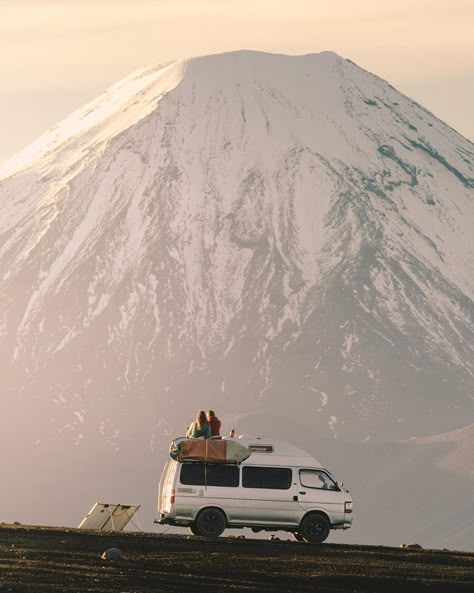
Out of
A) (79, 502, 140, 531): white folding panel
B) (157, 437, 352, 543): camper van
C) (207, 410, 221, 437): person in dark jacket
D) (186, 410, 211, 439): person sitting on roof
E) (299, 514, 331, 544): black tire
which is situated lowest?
(299, 514, 331, 544): black tire

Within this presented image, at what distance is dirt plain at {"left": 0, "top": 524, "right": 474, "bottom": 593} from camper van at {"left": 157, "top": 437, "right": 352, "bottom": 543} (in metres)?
0.79

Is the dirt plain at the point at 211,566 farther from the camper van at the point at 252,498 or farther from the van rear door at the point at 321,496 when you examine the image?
the van rear door at the point at 321,496

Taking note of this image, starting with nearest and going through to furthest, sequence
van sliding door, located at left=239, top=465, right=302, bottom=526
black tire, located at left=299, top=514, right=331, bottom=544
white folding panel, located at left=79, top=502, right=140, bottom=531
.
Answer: van sliding door, located at left=239, top=465, right=302, bottom=526 → black tire, located at left=299, top=514, right=331, bottom=544 → white folding panel, located at left=79, top=502, right=140, bottom=531

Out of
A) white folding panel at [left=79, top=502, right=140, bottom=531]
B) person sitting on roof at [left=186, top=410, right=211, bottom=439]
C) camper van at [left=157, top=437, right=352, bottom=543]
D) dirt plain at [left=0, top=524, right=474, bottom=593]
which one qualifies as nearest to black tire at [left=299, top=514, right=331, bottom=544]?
camper van at [left=157, top=437, right=352, bottom=543]

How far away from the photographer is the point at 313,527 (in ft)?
183

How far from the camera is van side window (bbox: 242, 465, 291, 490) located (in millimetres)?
55719

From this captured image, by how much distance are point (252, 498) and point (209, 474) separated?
5.29 ft

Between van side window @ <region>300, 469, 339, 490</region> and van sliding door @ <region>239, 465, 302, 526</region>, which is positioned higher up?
van side window @ <region>300, 469, 339, 490</region>

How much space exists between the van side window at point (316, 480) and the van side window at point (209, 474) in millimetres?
2240


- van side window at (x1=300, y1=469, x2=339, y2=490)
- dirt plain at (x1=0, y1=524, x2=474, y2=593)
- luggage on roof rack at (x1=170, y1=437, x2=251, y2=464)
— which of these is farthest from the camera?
van side window at (x1=300, y1=469, x2=339, y2=490)

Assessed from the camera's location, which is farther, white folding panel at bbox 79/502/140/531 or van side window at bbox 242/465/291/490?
white folding panel at bbox 79/502/140/531

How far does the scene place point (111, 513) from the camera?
6331 cm

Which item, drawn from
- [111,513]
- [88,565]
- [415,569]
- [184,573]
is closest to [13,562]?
[88,565]

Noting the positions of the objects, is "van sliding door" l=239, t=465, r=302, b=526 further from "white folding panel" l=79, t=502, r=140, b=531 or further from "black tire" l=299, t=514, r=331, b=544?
"white folding panel" l=79, t=502, r=140, b=531
